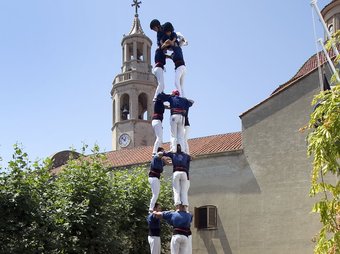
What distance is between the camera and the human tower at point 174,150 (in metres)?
12.2

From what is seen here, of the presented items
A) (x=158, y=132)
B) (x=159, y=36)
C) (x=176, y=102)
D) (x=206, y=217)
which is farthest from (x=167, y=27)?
(x=206, y=217)

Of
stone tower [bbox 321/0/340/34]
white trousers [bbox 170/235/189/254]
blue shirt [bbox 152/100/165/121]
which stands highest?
stone tower [bbox 321/0/340/34]

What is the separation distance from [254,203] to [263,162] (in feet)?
6.20

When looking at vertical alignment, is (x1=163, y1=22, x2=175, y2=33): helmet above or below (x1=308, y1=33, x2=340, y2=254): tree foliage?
above

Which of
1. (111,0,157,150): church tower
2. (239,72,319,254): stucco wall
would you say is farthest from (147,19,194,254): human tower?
(111,0,157,150): church tower

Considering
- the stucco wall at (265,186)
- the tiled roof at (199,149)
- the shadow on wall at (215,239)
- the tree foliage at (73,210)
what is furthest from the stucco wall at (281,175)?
the tree foliage at (73,210)

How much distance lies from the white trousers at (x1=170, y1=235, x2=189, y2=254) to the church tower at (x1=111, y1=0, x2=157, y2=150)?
32.9 m

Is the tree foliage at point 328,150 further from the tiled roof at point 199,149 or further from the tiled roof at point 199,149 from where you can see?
the tiled roof at point 199,149

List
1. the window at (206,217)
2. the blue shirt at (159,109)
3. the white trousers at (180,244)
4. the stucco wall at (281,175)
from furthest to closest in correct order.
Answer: the window at (206,217) < the stucco wall at (281,175) < the blue shirt at (159,109) < the white trousers at (180,244)

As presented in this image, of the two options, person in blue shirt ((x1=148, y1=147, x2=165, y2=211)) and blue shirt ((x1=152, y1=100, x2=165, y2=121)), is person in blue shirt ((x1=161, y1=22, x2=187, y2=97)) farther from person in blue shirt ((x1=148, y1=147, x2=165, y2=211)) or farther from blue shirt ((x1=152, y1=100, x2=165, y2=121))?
person in blue shirt ((x1=148, y1=147, x2=165, y2=211))

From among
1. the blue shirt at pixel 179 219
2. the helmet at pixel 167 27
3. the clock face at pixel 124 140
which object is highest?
the clock face at pixel 124 140

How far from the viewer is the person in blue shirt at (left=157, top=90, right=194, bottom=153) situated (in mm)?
13180

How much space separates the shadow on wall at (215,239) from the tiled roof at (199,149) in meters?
3.46

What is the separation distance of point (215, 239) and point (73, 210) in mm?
9642
